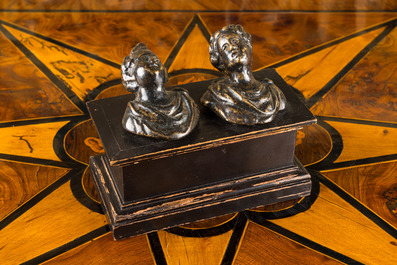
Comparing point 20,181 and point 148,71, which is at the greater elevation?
point 148,71

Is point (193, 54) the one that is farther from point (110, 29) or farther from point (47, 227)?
point (47, 227)

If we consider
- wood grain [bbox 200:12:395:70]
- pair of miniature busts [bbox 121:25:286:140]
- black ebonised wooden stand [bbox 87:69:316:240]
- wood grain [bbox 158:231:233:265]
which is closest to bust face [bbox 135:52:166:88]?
pair of miniature busts [bbox 121:25:286:140]

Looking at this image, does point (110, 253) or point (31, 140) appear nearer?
point (110, 253)

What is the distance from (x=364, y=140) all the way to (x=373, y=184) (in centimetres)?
21

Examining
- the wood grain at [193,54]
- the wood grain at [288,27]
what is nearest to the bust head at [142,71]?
the wood grain at [193,54]

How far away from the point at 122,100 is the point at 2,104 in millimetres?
642

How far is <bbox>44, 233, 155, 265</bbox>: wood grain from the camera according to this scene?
5.62 feet

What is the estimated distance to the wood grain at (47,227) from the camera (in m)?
1.74

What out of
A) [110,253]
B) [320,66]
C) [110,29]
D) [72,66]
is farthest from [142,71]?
[110,29]

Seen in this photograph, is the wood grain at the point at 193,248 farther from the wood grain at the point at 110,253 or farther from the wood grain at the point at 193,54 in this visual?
the wood grain at the point at 193,54

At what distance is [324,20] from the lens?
280cm

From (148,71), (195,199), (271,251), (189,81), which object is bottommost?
A: (271,251)

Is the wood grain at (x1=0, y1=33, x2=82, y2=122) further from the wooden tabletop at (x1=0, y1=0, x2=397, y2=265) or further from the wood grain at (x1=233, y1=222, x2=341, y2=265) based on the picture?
the wood grain at (x1=233, y1=222, x2=341, y2=265)

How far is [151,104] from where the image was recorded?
1.69 m
